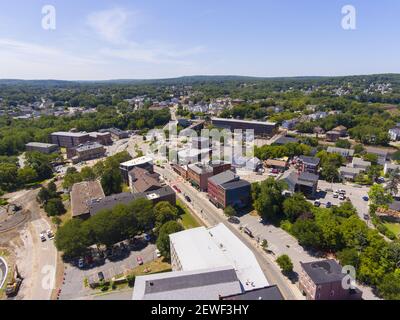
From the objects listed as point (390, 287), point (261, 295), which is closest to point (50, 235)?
point (261, 295)

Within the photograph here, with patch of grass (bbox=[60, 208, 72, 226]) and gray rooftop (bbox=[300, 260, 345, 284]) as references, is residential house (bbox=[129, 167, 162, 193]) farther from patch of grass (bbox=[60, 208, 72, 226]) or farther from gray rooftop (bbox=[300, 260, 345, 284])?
gray rooftop (bbox=[300, 260, 345, 284])

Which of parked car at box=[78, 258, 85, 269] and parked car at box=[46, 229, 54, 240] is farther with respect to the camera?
parked car at box=[46, 229, 54, 240]

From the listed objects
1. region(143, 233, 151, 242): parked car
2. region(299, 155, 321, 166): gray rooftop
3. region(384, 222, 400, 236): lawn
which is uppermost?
region(299, 155, 321, 166): gray rooftop

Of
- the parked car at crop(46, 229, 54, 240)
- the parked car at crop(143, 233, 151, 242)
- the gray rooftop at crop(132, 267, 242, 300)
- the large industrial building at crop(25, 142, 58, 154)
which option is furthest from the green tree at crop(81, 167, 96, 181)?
the gray rooftop at crop(132, 267, 242, 300)

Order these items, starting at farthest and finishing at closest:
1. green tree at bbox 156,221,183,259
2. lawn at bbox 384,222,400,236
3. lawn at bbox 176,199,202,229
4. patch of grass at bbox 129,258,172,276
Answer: lawn at bbox 176,199,202,229
lawn at bbox 384,222,400,236
green tree at bbox 156,221,183,259
patch of grass at bbox 129,258,172,276

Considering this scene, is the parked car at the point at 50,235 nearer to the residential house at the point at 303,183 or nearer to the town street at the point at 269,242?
the town street at the point at 269,242

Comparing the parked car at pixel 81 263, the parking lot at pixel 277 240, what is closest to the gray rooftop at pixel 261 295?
the parking lot at pixel 277 240

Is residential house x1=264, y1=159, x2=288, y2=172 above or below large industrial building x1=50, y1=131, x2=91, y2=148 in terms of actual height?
below
